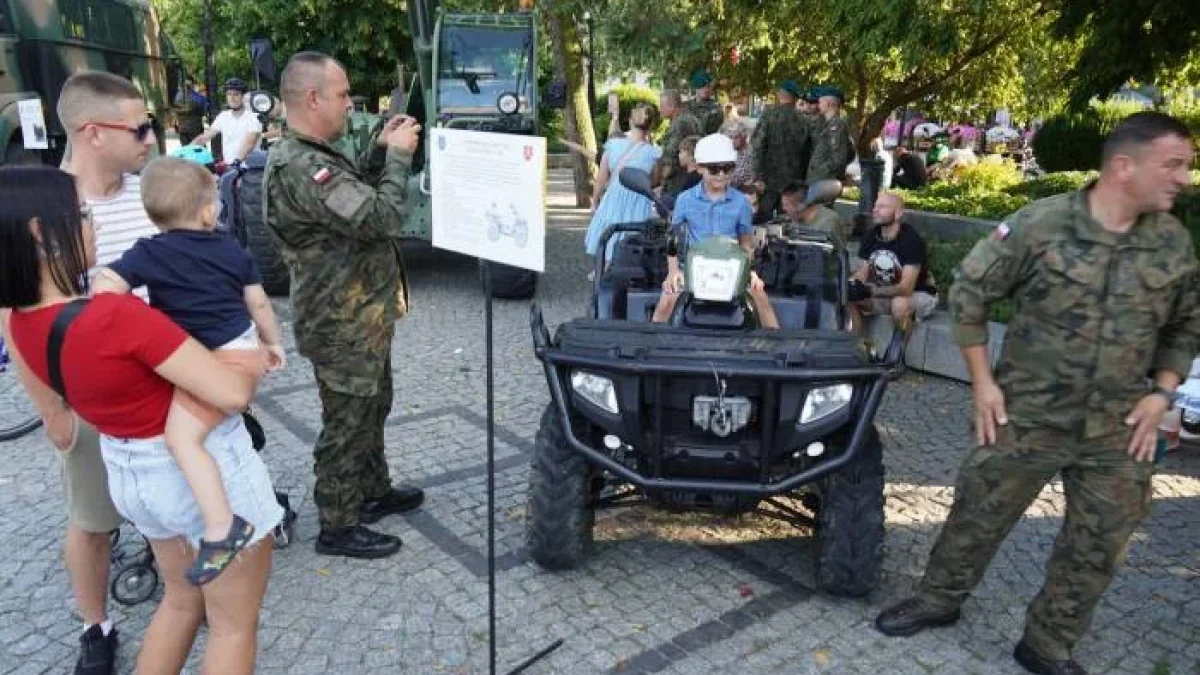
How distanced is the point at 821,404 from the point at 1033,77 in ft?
45.4

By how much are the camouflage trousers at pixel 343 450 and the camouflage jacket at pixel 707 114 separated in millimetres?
6303

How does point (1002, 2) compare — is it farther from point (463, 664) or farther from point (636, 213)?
point (463, 664)

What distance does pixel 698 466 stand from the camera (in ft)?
11.0

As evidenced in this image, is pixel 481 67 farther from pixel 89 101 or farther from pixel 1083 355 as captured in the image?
pixel 1083 355

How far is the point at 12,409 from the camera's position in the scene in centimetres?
562

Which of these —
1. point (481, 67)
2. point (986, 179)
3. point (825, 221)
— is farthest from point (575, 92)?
point (825, 221)

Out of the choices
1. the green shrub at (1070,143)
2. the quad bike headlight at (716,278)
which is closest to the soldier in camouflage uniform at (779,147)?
the quad bike headlight at (716,278)

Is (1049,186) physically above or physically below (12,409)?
above

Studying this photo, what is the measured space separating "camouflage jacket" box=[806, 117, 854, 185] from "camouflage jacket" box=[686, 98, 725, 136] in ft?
3.83

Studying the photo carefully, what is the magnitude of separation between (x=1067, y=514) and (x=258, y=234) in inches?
262

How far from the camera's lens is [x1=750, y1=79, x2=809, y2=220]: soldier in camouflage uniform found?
9148 mm

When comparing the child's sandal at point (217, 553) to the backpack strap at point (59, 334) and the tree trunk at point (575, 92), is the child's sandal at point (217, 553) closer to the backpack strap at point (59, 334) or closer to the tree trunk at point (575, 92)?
the backpack strap at point (59, 334)

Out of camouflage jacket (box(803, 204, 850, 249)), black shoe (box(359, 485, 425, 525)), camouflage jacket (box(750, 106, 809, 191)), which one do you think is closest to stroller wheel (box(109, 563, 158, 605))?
black shoe (box(359, 485, 425, 525))

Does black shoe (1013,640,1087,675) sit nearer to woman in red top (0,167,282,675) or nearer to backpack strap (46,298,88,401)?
woman in red top (0,167,282,675)
